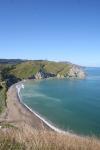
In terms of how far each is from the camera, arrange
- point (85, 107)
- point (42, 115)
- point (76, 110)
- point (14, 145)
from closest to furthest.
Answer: point (14, 145)
point (42, 115)
point (76, 110)
point (85, 107)

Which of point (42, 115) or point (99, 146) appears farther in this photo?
point (42, 115)

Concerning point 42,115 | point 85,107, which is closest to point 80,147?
point 42,115

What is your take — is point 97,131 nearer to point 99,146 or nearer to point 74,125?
point 74,125

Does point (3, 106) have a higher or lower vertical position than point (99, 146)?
lower

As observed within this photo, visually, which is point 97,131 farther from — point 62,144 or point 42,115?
point 62,144

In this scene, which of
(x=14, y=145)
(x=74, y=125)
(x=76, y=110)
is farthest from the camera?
(x=76, y=110)

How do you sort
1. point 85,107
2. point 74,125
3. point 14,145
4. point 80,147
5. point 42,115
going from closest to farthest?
point 14,145 < point 80,147 < point 74,125 < point 42,115 < point 85,107

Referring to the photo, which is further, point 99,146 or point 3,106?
point 3,106

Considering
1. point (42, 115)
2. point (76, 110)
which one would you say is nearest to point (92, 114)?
point (76, 110)

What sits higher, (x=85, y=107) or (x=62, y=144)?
(x=62, y=144)
